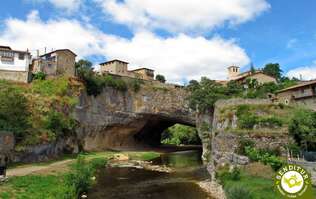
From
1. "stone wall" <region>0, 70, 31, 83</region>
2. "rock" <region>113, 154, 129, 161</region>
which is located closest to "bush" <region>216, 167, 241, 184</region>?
"rock" <region>113, 154, 129, 161</region>

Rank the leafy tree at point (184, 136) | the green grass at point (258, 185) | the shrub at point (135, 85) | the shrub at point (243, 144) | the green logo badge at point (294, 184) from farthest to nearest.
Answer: the leafy tree at point (184, 136)
the shrub at point (135, 85)
the shrub at point (243, 144)
the green grass at point (258, 185)
the green logo badge at point (294, 184)

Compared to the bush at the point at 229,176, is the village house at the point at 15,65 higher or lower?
higher

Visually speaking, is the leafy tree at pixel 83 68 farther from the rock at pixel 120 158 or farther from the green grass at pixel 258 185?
the green grass at pixel 258 185

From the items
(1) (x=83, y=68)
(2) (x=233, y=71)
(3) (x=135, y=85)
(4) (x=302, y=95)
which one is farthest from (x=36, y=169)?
(2) (x=233, y=71)

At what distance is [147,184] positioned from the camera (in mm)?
27578

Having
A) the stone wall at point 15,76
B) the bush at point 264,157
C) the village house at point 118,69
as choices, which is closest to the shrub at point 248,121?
the bush at point 264,157

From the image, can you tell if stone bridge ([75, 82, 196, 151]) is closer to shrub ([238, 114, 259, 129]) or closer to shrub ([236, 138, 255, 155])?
shrub ([238, 114, 259, 129])

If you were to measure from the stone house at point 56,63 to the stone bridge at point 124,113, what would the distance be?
529 cm

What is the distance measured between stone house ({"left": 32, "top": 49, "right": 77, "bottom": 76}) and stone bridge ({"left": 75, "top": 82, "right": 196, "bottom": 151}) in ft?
17.4

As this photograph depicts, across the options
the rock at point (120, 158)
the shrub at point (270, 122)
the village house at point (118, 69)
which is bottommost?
the rock at point (120, 158)

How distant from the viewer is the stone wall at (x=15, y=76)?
45.8 m

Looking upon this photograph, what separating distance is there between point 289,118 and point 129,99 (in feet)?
115

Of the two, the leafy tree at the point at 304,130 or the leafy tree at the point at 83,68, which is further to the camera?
the leafy tree at the point at 83,68

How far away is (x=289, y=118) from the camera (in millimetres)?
29391
